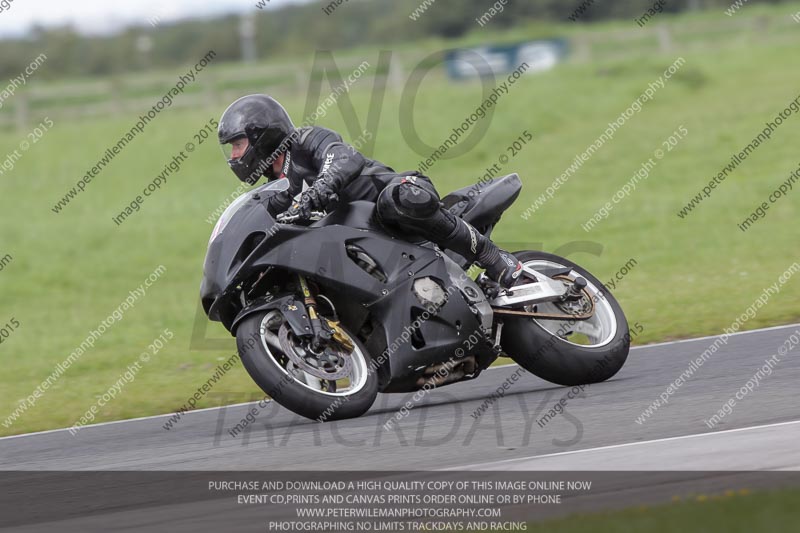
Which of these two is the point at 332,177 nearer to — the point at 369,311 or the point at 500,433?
the point at 369,311

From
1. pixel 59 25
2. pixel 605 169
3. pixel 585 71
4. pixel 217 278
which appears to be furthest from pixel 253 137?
pixel 59 25

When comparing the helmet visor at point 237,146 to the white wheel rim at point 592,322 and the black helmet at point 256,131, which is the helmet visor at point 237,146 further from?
the white wheel rim at point 592,322

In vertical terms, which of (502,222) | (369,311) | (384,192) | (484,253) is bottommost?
(502,222)

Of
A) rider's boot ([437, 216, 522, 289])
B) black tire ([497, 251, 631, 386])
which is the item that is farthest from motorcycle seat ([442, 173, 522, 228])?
black tire ([497, 251, 631, 386])

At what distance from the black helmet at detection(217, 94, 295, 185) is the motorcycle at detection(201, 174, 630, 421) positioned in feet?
0.82

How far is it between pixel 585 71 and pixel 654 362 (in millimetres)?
23064

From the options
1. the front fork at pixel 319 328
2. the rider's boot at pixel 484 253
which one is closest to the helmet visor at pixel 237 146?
the front fork at pixel 319 328

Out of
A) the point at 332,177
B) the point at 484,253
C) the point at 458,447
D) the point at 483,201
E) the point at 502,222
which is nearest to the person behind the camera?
the point at 458,447

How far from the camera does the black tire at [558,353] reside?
6.99 m

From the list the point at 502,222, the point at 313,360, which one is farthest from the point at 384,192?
the point at 502,222

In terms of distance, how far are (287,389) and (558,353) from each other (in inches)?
67.6

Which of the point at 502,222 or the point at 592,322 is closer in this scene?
the point at 592,322

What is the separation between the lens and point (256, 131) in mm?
6879

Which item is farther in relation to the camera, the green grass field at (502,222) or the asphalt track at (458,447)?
the green grass field at (502,222)
